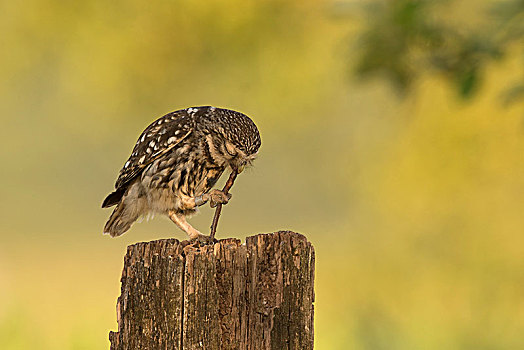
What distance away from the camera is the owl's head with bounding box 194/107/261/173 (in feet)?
13.8

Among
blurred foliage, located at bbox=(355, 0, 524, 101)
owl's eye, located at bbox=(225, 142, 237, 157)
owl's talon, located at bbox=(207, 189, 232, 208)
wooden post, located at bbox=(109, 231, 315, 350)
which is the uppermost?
blurred foliage, located at bbox=(355, 0, 524, 101)

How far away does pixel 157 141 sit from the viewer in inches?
179

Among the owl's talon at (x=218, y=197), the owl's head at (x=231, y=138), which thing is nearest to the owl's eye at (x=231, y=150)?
the owl's head at (x=231, y=138)

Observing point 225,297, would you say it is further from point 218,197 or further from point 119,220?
point 119,220

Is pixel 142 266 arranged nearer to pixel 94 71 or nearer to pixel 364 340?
pixel 364 340

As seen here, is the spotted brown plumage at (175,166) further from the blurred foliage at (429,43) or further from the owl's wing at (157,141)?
the blurred foliage at (429,43)

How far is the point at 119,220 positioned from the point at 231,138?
3.04ft

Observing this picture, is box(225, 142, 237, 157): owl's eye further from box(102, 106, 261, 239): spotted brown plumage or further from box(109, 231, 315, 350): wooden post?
box(109, 231, 315, 350): wooden post

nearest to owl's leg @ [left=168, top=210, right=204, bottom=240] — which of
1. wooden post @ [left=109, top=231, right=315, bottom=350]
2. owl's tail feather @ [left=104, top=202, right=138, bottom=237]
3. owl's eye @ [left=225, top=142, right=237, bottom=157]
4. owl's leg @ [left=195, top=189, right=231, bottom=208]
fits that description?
owl's tail feather @ [left=104, top=202, right=138, bottom=237]

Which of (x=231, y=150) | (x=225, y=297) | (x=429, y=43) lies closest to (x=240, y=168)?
(x=231, y=150)

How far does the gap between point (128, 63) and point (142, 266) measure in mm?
11185

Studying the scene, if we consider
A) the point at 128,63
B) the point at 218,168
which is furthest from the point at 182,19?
the point at 218,168

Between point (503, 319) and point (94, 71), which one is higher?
point (94, 71)

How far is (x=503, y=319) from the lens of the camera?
27.0 feet
